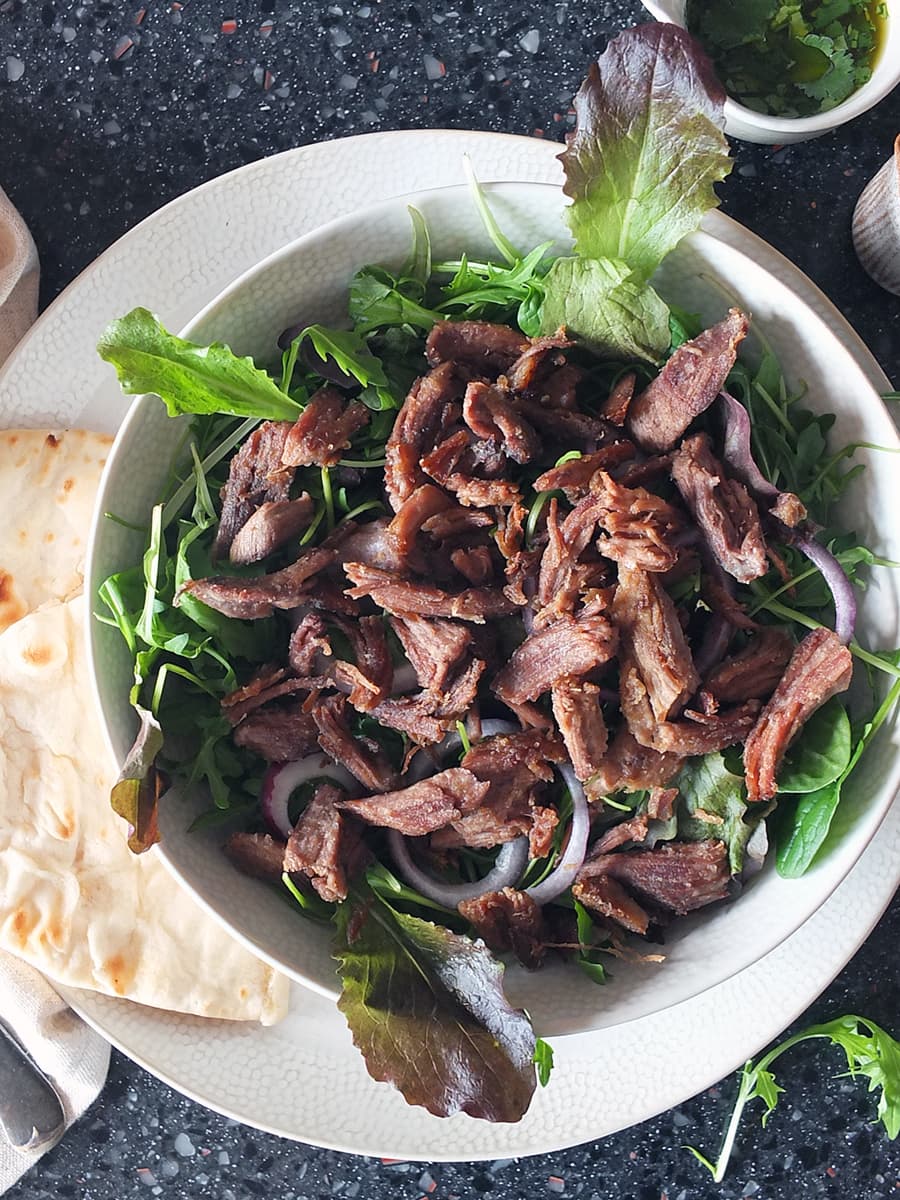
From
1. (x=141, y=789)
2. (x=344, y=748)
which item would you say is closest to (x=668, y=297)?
(x=344, y=748)

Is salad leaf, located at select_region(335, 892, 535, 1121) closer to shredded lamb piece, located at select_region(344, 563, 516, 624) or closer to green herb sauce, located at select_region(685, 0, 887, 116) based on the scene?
shredded lamb piece, located at select_region(344, 563, 516, 624)

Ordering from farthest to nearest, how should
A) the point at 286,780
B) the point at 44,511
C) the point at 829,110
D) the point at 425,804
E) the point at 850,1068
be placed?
the point at 850,1068
the point at 44,511
the point at 829,110
the point at 286,780
the point at 425,804

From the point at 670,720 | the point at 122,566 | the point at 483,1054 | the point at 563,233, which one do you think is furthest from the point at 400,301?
the point at 483,1054

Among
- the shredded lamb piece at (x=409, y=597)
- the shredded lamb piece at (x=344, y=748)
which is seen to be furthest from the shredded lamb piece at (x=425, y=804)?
the shredded lamb piece at (x=409, y=597)

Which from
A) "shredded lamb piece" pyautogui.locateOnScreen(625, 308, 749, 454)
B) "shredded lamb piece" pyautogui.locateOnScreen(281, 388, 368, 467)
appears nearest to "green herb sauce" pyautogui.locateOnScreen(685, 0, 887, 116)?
"shredded lamb piece" pyautogui.locateOnScreen(625, 308, 749, 454)

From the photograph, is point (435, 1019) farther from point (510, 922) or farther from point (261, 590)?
point (261, 590)
